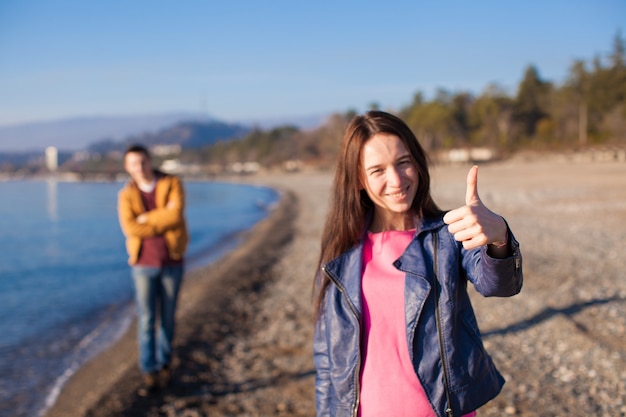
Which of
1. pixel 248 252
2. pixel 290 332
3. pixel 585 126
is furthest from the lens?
pixel 585 126

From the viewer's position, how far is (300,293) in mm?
10633

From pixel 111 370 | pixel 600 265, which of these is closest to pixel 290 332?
pixel 111 370

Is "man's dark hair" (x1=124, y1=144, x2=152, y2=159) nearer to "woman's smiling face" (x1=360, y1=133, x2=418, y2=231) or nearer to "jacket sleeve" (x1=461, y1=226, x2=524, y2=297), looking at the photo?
"woman's smiling face" (x1=360, y1=133, x2=418, y2=231)

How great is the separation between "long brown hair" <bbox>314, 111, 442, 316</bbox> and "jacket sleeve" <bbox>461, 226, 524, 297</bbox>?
334 millimetres

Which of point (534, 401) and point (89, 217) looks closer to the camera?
point (534, 401)

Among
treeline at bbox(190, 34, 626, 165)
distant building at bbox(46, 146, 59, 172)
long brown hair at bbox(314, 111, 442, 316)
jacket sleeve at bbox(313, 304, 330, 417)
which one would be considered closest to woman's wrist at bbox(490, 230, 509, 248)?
long brown hair at bbox(314, 111, 442, 316)

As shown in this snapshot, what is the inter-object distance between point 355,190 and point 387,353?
66 centimetres

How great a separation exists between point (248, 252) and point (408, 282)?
15.5 m

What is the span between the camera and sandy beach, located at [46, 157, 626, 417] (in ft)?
17.6

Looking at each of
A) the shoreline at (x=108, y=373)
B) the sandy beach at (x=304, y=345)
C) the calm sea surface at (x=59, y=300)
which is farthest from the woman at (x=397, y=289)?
the calm sea surface at (x=59, y=300)

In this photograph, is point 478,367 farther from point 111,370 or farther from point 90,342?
point 90,342

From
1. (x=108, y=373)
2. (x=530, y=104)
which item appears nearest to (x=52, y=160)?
(x=530, y=104)

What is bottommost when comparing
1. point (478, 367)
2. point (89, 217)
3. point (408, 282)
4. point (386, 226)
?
point (89, 217)

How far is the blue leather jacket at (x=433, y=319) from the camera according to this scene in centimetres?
206
